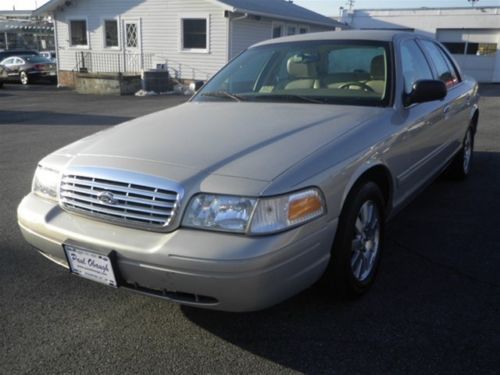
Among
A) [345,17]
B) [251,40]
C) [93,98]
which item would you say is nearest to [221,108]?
[93,98]

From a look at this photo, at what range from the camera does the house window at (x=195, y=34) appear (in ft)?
62.6

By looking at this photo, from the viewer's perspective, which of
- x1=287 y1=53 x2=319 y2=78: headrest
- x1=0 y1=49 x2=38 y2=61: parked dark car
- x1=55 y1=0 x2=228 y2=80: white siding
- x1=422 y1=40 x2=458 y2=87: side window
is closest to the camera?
x1=287 y1=53 x2=319 y2=78: headrest

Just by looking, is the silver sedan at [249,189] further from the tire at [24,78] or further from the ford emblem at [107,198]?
the tire at [24,78]

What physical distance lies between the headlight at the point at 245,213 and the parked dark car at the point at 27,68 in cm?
2340

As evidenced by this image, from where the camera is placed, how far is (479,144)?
8.51 metres

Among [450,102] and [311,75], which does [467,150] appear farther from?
[311,75]

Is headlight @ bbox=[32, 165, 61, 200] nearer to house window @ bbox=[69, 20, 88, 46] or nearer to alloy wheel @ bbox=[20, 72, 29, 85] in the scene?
house window @ bbox=[69, 20, 88, 46]

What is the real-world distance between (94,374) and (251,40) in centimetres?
1853

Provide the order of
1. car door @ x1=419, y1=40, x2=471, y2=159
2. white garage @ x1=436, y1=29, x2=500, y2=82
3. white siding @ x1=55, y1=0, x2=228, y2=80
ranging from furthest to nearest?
white garage @ x1=436, y1=29, x2=500, y2=82 → white siding @ x1=55, y1=0, x2=228, y2=80 → car door @ x1=419, y1=40, x2=471, y2=159

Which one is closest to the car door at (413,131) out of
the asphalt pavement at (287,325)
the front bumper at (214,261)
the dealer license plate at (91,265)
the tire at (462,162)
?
the asphalt pavement at (287,325)

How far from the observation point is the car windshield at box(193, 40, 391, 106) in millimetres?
3764

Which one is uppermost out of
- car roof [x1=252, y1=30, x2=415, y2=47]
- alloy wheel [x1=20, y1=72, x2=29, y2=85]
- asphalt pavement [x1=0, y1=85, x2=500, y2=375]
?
car roof [x1=252, y1=30, x2=415, y2=47]

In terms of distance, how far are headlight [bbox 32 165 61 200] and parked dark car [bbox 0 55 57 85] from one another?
22358 millimetres

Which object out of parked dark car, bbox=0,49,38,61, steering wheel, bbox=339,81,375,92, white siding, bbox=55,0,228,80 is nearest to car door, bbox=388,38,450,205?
steering wheel, bbox=339,81,375,92
